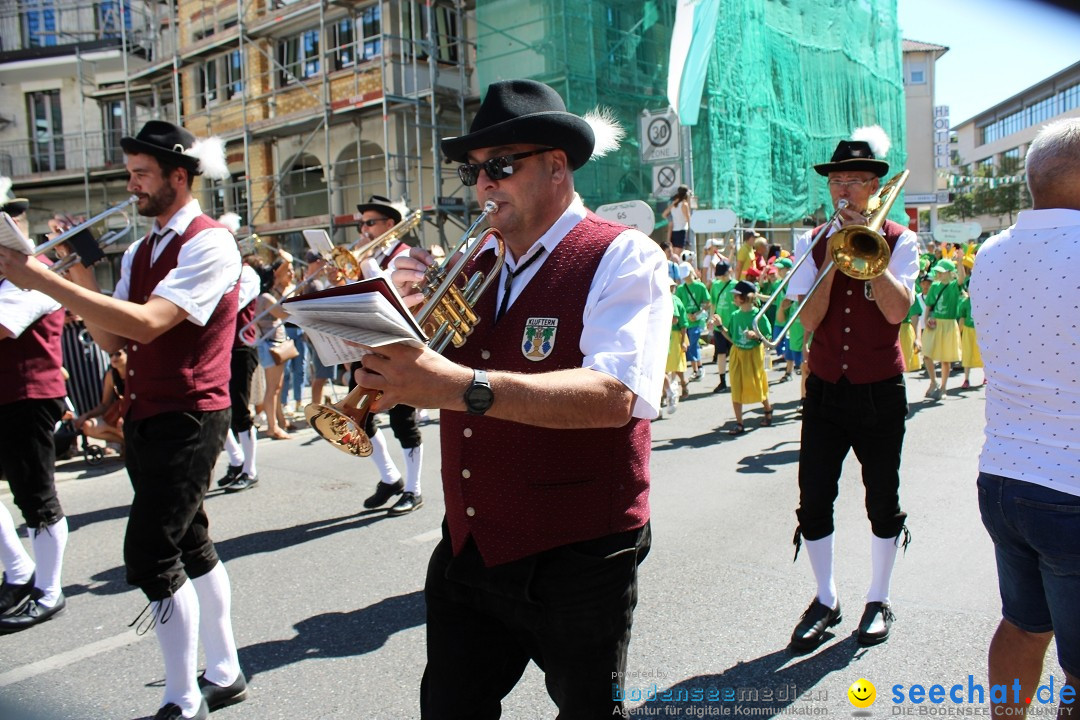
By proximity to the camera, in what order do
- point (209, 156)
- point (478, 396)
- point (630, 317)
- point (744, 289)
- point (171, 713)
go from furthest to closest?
1. point (744, 289)
2. point (209, 156)
3. point (171, 713)
4. point (630, 317)
5. point (478, 396)

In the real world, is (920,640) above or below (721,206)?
below

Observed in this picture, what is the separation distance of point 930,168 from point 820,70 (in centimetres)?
1827

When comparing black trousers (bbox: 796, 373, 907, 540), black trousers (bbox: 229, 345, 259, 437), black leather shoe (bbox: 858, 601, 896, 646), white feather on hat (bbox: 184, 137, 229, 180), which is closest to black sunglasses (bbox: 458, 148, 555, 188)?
white feather on hat (bbox: 184, 137, 229, 180)

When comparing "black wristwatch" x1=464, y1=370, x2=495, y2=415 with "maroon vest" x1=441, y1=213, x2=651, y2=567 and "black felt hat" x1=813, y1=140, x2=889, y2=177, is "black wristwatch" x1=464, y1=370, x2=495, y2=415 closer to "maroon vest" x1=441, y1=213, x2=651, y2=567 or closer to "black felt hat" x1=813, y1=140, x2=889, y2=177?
"maroon vest" x1=441, y1=213, x2=651, y2=567

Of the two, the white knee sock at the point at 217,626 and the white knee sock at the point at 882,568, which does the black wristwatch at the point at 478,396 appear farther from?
the white knee sock at the point at 882,568

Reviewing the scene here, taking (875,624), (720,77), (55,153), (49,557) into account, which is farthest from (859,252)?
(55,153)

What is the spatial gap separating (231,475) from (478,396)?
5.94 meters

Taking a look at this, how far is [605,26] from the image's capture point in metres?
17.9

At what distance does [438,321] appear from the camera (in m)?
1.97

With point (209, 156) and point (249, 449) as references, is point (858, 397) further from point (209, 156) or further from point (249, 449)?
point (249, 449)

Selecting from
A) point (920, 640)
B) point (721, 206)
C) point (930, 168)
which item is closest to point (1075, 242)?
point (920, 640)

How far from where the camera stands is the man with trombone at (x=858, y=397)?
351cm

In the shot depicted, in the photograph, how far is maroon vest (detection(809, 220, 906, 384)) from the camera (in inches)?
140

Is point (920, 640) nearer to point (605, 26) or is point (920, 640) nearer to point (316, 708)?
point (316, 708)
